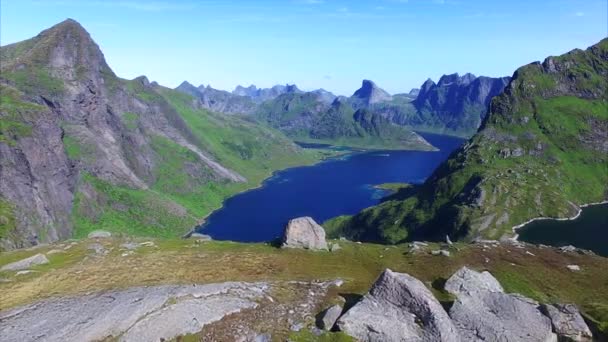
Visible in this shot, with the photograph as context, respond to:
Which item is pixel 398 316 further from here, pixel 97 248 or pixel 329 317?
pixel 97 248

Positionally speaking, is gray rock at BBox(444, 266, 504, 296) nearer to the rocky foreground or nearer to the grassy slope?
the rocky foreground

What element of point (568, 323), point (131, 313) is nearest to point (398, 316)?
point (568, 323)

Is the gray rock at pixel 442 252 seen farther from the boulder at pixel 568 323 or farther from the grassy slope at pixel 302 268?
the boulder at pixel 568 323

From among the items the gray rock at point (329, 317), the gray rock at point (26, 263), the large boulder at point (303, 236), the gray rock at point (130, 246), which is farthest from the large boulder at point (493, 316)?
the gray rock at point (26, 263)

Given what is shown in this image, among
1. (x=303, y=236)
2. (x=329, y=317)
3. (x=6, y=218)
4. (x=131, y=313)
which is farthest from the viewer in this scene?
(x=6, y=218)

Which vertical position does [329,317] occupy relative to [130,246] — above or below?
above

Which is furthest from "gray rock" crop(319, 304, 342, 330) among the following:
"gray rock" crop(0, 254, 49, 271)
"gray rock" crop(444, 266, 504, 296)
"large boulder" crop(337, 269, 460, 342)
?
"gray rock" crop(0, 254, 49, 271)
